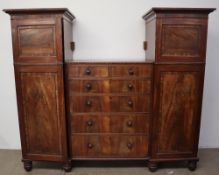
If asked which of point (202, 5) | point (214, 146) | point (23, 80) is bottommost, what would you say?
point (214, 146)

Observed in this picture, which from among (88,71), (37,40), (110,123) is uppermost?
(37,40)

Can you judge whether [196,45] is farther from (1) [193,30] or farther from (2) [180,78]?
(2) [180,78]

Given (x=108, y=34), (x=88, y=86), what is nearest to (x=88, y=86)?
(x=88, y=86)

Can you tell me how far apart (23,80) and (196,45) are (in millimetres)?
1609

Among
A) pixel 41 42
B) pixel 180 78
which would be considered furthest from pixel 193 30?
pixel 41 42

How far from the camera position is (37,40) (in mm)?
1844

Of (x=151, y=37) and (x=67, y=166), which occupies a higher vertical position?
(x=151, y=37)

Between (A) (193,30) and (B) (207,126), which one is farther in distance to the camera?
(B) (207,126)

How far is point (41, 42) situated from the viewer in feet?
6.05

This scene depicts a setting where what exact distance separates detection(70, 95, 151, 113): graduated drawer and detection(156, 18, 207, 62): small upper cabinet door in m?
0.43

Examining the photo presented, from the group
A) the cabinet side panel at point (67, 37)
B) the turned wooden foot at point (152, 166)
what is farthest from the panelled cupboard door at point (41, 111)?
the turned wooden foot at point (152, 166)

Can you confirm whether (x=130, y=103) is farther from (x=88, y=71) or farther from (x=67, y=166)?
(x=67, y=166)

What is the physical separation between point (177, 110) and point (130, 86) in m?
0.51

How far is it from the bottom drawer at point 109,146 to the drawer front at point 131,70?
0.61 metres
